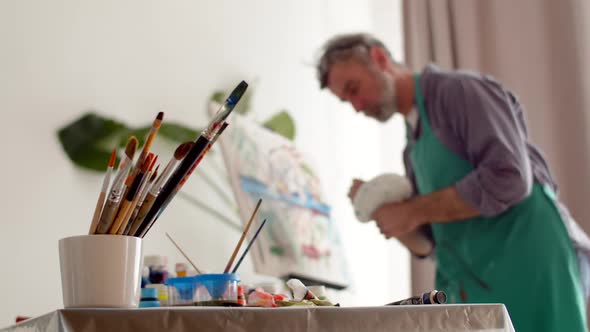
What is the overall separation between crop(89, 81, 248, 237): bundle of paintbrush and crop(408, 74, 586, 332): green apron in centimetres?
88

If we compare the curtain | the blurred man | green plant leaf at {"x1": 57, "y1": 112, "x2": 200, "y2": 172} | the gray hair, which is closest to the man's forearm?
the blurred man

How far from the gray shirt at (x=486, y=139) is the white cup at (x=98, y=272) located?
0.92 metres

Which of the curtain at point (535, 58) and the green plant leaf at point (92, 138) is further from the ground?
the curtain at point (535, 58)

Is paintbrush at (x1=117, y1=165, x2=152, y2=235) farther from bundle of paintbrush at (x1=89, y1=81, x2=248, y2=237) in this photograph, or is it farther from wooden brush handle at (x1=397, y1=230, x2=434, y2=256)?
wooden brush handle at (x1=397, y1=230, x2=434, y2=256)

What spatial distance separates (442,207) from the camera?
1523 mm

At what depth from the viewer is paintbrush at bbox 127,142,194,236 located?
725mm

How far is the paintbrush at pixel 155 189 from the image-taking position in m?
0.73

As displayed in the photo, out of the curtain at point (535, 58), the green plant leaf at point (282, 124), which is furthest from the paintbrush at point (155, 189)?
the curtain at point (535, 58)

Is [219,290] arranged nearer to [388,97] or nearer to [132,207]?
[132,207]

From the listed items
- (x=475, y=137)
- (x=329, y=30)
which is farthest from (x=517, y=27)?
(x=475, y=137)

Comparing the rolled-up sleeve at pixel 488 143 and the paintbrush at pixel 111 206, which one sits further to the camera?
the rolled-up sleeve at pixel 488 143

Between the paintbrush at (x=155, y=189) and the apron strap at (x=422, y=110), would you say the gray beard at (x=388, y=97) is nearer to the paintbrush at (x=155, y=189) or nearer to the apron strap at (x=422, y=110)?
the apron strap at (x=422, y=110)

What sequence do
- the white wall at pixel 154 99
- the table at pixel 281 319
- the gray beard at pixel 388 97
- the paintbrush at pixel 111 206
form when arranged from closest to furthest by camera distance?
the table at pixel 281 319 → the paintbrush at pixel 111 206 → the white wall at pixel 154 99 → the gray beard at pixel 388 97

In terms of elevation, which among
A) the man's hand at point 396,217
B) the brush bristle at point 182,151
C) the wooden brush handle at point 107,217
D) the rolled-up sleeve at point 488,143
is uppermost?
the rolled-up sleeve at point 488,143
